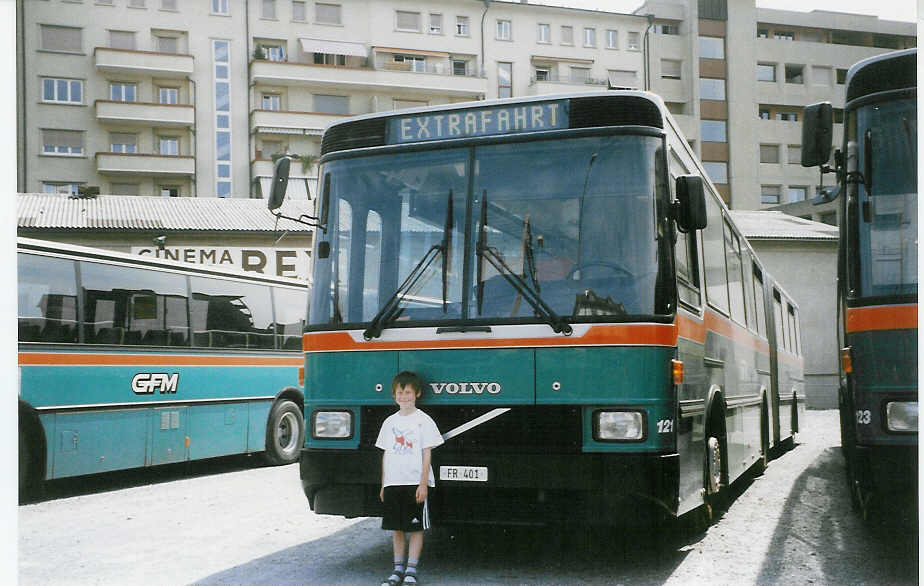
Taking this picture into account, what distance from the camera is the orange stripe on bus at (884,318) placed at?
600 centimetres

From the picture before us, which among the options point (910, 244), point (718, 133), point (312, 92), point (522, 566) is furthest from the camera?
point (312, 92)

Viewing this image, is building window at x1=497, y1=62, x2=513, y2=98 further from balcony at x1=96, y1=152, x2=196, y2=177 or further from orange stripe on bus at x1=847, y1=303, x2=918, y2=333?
orange stripe on bus at x1=847, y1=303, x2=918, y2=333

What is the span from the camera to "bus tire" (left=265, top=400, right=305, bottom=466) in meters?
13.6

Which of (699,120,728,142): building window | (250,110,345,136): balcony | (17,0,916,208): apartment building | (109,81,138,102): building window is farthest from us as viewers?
(250,110,345,136): balcony

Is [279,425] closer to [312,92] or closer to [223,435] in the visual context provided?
[223,435]

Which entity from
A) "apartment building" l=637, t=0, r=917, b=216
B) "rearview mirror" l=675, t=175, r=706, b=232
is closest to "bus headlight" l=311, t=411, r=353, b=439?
"rearview mirror" l=675, t=175, r=706, b=232

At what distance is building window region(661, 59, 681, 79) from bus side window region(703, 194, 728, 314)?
3554 millimetres

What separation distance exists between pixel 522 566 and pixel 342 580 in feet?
3.75

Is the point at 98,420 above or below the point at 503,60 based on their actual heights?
below

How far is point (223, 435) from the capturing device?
41.4 ft

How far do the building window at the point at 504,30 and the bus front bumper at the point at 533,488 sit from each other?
18.4m

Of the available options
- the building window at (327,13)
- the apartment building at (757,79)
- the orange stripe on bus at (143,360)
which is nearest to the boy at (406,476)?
the apartment building at (757,79)

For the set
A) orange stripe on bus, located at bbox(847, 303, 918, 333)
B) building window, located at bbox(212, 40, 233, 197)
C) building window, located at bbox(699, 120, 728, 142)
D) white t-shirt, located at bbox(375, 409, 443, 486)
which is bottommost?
white t-shirt, located at bbox(375, 409, 443, 486)

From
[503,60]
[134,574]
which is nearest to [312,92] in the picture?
[503,60]
